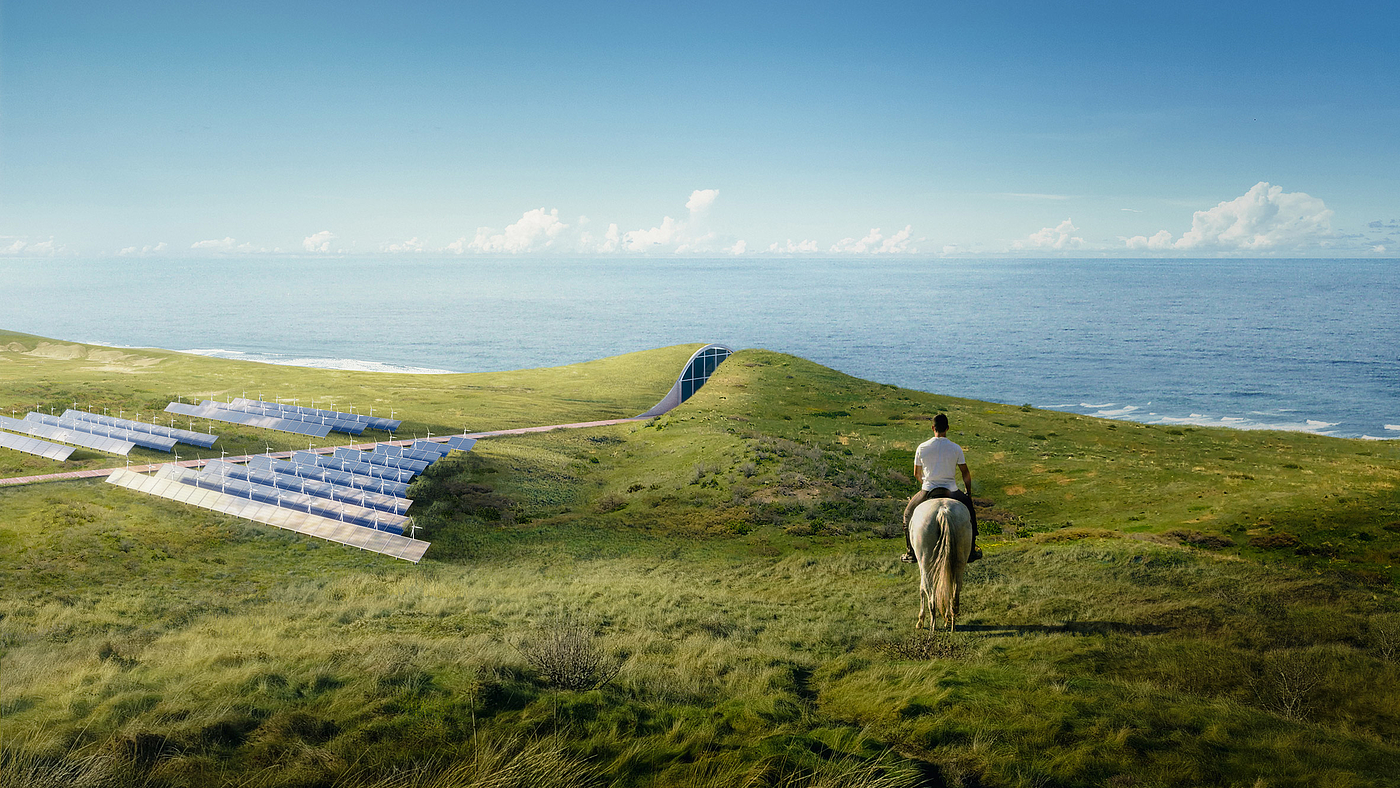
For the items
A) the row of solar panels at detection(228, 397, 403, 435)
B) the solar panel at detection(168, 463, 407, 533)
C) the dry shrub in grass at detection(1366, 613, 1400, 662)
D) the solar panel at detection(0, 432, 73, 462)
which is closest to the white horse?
the dry shrub in grass at detection(1366, 613, 1400, 662)

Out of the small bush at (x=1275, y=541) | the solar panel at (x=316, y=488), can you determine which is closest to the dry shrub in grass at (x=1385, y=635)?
the small bush at (x=1275, y=541)

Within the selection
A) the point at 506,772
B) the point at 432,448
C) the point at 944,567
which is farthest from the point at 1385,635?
the point at 432,448

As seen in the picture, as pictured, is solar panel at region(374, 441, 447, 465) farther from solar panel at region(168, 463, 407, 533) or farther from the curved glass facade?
the curved glass facade

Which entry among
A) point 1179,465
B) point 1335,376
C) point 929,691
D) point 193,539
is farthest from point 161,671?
point 1335,376

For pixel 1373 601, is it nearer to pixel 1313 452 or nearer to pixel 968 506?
pixel 968 506

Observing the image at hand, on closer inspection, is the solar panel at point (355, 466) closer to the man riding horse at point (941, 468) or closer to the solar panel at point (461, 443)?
the solar panel at point (461, 443)
